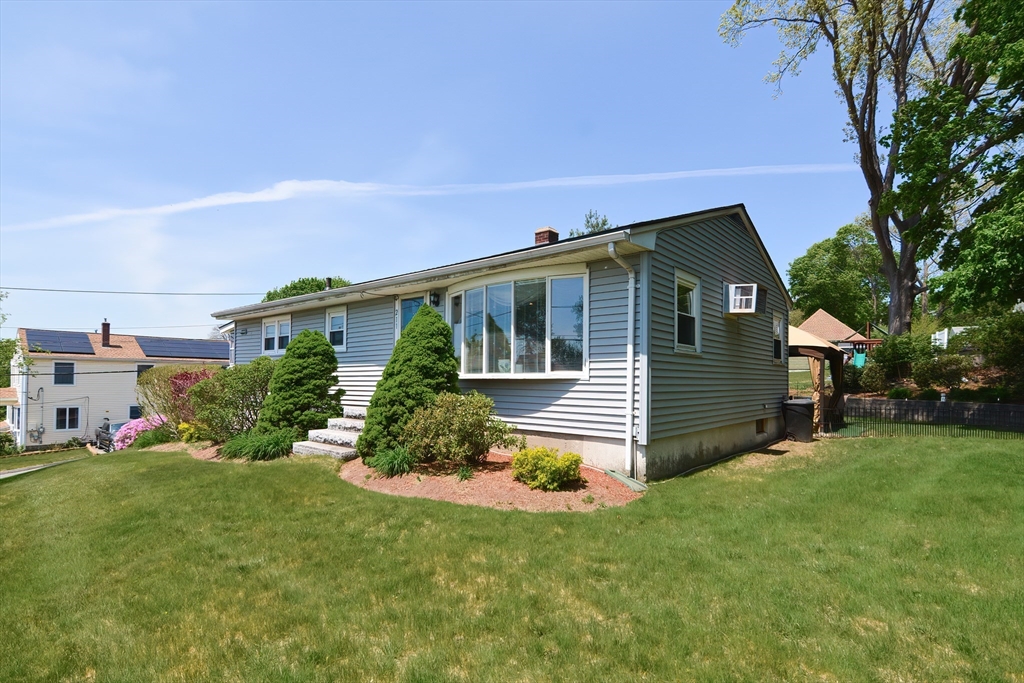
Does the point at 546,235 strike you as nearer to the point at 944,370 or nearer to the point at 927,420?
the point at 927,420

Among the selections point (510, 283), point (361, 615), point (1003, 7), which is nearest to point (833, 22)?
point (1003, 7)

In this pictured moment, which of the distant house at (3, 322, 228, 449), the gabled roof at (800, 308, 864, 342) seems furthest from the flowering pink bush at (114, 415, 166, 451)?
the gabled roof at (800, 308, 864, 342)

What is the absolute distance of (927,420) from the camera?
14.3 meters

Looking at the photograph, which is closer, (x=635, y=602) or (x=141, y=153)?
(x=635, y=602)

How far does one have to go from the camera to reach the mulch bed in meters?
6.52

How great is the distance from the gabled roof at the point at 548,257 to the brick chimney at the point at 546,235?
1.60 m

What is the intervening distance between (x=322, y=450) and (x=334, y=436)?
493 millimetres

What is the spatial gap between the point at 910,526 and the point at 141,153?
1512 cm

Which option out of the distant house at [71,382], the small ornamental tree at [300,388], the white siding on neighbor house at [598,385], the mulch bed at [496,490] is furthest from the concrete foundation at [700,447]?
the distant house at [71,382]

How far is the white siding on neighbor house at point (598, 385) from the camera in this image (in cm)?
802

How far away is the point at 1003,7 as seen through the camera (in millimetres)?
12656

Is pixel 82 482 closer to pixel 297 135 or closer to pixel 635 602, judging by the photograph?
pixel 297 135

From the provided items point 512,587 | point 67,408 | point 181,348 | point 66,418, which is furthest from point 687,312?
point 181,348

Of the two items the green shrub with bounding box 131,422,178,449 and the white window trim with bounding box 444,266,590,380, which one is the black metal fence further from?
the green shrub with bounding box 131,422,178,449
